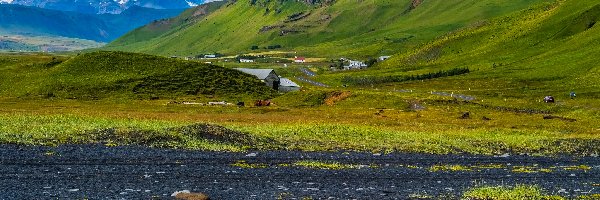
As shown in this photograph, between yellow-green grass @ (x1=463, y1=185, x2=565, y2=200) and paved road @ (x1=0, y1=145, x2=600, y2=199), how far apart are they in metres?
1.52

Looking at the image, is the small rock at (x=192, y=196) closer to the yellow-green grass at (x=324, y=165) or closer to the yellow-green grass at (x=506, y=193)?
the yellow-green grass at (x=324, y=165)

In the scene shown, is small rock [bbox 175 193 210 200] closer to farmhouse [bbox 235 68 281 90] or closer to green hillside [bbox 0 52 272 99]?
green hillside [bbox 0 52 272 99]

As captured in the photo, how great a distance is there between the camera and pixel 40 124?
234 ft

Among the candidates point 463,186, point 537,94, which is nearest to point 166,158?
point 463,186

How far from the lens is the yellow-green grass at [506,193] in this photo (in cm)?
3941

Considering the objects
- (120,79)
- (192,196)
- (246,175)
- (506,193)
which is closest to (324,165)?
(246,175)

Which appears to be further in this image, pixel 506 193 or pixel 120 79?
pixel 120 79

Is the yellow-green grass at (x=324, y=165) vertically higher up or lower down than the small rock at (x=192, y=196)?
lower down

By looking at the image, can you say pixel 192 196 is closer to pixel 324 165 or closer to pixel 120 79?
pixel 324 165

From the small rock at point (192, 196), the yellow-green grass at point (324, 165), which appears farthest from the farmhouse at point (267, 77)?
the small rock at point (192, 196)

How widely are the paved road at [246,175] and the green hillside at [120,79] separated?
100m

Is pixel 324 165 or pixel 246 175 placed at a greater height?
pixel 246 175

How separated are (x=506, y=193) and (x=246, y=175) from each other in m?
17.4

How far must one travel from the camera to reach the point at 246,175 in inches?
1781
